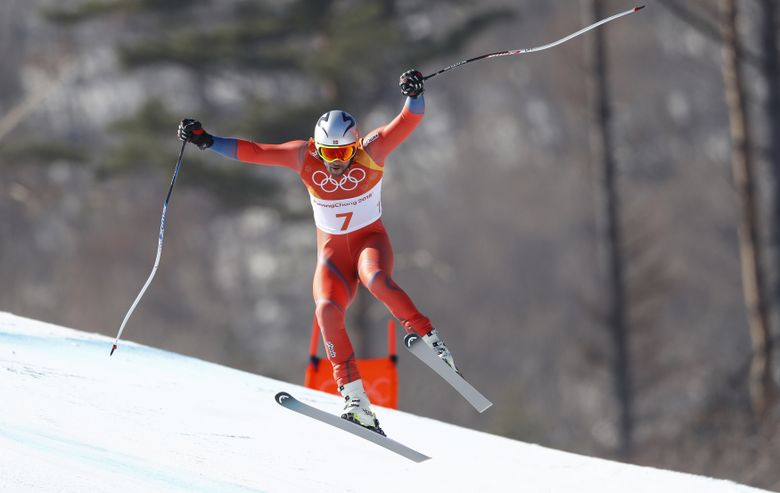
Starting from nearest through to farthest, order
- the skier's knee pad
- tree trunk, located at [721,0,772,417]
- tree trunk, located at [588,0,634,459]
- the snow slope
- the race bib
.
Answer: the snow slope
the skier's knee pad
the race bib
tree trunk, located at [721,0,772,417]
tree trunk, located at [588,0,634,459]

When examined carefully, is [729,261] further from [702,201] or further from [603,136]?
[603,136]

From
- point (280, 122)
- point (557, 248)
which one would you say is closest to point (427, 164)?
point (557, 248)

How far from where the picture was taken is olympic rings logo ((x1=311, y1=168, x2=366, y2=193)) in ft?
20.7

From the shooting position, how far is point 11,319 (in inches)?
283

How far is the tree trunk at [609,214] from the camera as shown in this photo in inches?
632

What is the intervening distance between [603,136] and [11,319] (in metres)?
10.4

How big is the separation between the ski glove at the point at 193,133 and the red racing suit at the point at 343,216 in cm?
7

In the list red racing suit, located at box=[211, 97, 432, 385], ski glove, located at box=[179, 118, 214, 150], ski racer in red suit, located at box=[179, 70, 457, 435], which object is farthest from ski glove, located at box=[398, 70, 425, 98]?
ski glove, located at box=[179, 118, 214, 150]

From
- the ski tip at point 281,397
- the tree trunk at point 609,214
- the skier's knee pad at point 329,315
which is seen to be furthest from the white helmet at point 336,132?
the tree trunk at point 609,214

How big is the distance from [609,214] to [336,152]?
1085 centimetres

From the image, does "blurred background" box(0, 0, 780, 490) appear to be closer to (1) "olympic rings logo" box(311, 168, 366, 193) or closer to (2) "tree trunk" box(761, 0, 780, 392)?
(2) "tree trunk" box(761, 0, 780, 392)

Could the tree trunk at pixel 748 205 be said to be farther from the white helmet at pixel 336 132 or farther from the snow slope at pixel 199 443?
the white helmet at pixel 336 132

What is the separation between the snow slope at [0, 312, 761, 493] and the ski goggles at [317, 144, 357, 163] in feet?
4.50

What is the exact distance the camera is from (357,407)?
6.16m
